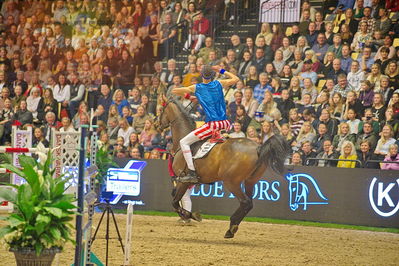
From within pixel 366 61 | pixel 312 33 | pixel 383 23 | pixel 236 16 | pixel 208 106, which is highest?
pixel 236 16

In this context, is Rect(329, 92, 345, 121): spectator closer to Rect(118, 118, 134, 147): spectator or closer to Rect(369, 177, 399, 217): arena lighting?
Rect(369, 177, 399, 217): arena lighting

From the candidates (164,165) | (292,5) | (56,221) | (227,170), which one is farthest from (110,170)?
(56,221)

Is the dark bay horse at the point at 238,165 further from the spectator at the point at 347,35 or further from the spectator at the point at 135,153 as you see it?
the spectator at the point at 347,35

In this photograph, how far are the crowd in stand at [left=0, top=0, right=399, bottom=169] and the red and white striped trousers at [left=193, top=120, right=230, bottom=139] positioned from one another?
1999mm

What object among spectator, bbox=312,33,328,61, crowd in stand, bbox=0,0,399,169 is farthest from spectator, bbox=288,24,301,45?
spectator, bbox=312,33,328,61

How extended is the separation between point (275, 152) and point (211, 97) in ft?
5.06

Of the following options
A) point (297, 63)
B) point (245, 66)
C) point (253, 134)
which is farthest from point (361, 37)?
point (253, 134)

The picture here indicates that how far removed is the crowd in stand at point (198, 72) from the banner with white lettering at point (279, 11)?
0.94 ft

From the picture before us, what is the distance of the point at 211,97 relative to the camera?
12.9m

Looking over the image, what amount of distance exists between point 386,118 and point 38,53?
1276 centimetres

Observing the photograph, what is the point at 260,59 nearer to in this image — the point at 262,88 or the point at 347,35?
the point at 262,88

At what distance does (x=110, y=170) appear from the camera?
15797 mm

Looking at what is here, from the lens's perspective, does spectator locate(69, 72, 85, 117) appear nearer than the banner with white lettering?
No

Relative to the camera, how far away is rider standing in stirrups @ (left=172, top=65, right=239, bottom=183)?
12867 millimetres
